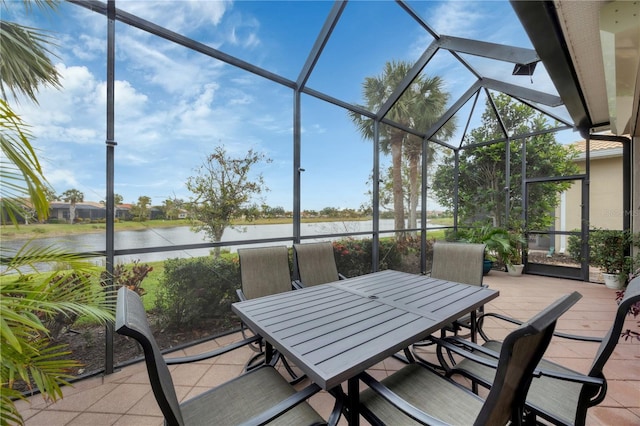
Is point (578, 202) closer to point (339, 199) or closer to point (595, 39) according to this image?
point (595, 39)

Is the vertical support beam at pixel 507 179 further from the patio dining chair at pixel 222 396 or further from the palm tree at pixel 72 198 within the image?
the palm tree at pixel 72 198

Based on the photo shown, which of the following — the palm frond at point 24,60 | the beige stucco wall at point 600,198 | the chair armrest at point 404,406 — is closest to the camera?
the chair armrest at point 404,406

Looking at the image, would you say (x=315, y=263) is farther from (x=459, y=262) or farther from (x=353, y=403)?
(x=353, y=403)

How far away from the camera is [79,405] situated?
189 cm

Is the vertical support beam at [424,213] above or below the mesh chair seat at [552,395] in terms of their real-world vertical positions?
above

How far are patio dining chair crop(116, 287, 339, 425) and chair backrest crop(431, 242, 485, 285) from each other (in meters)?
2.19

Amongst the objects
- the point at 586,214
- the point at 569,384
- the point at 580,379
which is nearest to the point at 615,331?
the point at 580,379

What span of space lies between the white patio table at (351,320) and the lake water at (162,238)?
1278 millimetres

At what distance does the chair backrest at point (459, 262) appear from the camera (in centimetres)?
270

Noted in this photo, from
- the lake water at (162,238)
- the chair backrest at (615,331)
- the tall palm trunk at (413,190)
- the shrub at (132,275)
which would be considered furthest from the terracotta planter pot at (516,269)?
the shrub at (132,275)

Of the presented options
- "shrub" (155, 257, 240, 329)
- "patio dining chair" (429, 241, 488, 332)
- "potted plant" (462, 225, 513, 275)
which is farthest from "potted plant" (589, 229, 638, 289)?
"shrub" (155, 257, 240, 329)

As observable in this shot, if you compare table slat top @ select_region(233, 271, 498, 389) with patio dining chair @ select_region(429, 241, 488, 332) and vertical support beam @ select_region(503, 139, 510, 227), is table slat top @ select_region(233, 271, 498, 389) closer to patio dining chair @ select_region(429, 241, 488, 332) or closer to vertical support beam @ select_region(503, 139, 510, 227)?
patio dining chair @ select_region(429, 241, 488, 332)

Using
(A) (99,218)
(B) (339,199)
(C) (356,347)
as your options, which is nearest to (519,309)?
(B) (339,199)

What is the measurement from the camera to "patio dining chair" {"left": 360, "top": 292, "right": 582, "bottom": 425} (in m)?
0.90
